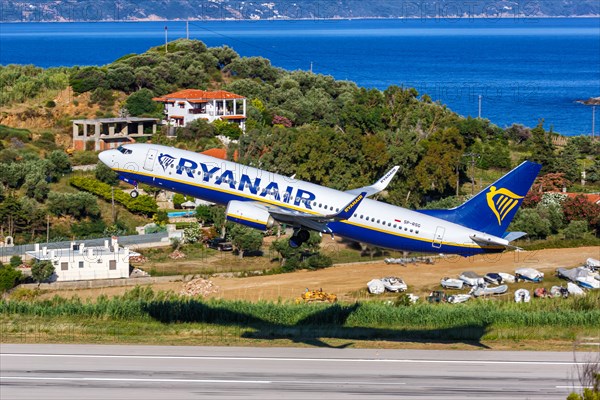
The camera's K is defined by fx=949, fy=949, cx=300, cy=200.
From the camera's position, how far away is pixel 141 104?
172875mm

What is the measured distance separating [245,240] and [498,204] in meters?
54.3

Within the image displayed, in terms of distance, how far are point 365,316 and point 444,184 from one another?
6944 centimetres

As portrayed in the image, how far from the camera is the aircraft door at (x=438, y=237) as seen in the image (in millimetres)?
60562

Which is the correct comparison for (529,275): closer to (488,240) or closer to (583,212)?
(583,212)

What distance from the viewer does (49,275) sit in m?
100

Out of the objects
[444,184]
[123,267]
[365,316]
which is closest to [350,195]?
[365,316]

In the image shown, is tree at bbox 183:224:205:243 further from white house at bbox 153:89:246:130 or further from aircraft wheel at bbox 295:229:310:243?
aircraft wheel at bbox 295:229:310:243

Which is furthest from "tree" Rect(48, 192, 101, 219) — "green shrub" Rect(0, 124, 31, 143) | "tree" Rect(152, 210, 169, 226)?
"green shrub" Rect(0, 124, 31, 143)

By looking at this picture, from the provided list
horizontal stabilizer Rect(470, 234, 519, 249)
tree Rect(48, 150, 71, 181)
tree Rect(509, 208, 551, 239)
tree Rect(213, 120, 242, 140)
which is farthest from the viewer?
tree Rect(213, 120, 242, 140)

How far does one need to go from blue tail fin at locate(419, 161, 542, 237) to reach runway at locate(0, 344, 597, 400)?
9.55 metres

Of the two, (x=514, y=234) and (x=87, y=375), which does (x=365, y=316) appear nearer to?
(x=514, y=234)

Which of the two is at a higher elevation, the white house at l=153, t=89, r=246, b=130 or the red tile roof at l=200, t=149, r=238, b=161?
the white house at l=153, t=89, r=246, b=130

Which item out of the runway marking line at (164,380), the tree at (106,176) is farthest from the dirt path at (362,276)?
the runway marking line at (164,380)

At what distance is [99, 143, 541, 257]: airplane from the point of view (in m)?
58.9
